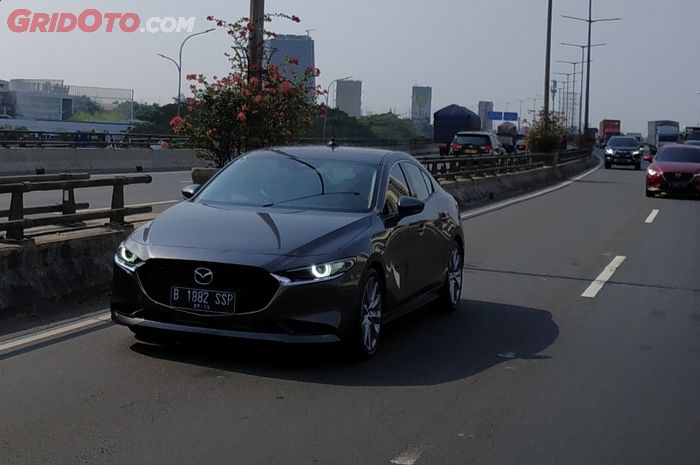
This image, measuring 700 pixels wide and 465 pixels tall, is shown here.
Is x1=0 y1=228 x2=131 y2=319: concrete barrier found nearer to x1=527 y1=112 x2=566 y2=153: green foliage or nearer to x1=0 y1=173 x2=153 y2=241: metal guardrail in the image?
x1=0 y1=173 x2=153 y2=241: metal guardrail

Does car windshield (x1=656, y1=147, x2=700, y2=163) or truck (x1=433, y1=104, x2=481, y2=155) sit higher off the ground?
truck (x1=433, y1=104, x2=481, y2=155)

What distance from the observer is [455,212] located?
10633 mm

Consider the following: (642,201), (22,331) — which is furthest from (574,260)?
(642,201)

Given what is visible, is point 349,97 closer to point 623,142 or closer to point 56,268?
point 623,142

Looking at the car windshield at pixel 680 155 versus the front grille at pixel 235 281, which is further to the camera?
the car windshield at pixel 680 155

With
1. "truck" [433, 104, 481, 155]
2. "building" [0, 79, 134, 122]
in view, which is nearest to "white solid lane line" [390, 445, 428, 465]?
Result: "truck" [433, 104, 481, 155]

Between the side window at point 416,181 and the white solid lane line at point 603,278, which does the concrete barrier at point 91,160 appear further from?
the side window at point 416,181

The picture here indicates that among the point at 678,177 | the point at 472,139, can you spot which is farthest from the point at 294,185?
the point at 472,139

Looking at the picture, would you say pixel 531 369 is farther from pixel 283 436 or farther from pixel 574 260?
pixel 574 260

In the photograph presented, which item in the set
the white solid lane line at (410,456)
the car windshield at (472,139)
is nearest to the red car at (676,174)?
the car windshield at (472,139)

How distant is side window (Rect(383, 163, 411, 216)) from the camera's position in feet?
28.6

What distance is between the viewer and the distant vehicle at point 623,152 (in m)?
57.6

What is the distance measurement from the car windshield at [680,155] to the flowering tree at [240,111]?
20.4 metres

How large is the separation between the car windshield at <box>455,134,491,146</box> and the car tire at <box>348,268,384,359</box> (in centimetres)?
3696
